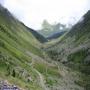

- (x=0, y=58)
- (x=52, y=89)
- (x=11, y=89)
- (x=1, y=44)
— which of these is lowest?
(x=11, y=89)

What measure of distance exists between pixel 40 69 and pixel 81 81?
24708 millimetres

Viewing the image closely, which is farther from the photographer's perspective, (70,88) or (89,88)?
(89,88)

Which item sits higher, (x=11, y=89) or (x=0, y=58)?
(x=0, y=58)

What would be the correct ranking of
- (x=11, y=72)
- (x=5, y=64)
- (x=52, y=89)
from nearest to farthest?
(x=11, y=72)
(x=5, y=64)
(x=52, y=89)

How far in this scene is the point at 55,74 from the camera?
197 metres

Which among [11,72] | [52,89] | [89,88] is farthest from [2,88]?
[89,88]

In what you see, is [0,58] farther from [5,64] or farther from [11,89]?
[11,89]

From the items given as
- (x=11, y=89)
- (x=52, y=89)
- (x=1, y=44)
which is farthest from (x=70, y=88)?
(x=11, y=89)

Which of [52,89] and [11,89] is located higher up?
[52,89]

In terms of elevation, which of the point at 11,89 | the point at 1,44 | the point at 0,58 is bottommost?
the point at 11,89

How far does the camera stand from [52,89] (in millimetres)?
133125

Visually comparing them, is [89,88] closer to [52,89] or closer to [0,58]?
[52,89]

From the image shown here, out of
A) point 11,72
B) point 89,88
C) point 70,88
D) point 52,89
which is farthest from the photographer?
point 89,88

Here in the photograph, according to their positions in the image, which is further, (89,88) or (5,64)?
(89,88)
